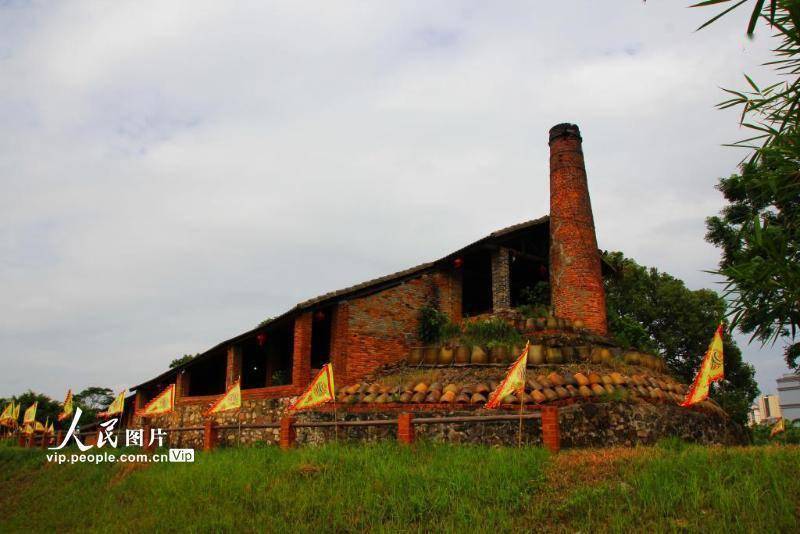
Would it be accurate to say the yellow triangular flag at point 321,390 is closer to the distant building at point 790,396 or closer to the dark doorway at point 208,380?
the dark doorway at point 208,380

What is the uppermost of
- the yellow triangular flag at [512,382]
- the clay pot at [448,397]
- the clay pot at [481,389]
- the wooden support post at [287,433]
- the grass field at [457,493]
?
the yellow triangular flag at [512,382]

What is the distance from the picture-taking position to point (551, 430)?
9680 millimetres

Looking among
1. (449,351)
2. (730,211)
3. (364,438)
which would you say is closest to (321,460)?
(364,438)

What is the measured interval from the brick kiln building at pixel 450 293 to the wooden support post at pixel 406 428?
5405 mm

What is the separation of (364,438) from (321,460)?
3284 millimetres

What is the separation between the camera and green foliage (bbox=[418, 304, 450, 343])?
1786cm

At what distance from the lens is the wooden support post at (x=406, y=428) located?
10.9 m

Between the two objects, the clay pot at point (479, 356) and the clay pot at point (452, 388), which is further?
the clay pot at point (479, 356)

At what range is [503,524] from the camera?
24.0ft

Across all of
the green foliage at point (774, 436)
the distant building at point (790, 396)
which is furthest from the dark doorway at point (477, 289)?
the distant building at point (790, 396)

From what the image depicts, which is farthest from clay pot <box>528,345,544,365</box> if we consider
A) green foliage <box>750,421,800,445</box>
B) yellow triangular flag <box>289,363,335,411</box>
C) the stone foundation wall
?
green foliage <box>750,421,800,445</box>

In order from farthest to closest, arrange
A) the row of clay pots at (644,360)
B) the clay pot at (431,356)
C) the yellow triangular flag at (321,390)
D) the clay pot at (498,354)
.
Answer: the clay pot at (431,356) → the row of clay pots at (644,360) → the clay pot at (498,354) → the yellow triangular flag at (321,390)

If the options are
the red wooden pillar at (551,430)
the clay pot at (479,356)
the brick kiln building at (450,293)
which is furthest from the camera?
the brick kiln building at (450,293)

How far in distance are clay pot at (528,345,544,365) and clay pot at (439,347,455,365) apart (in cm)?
206
